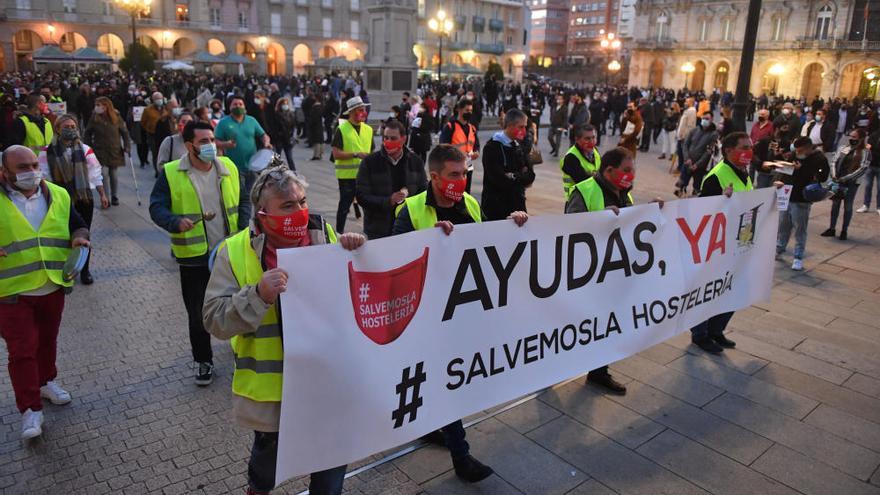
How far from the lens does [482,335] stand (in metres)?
3.17

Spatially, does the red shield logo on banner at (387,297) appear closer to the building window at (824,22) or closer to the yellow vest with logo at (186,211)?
the yellow vest with logo at (186,211)

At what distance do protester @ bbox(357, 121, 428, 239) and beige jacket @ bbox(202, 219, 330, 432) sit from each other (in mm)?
2739

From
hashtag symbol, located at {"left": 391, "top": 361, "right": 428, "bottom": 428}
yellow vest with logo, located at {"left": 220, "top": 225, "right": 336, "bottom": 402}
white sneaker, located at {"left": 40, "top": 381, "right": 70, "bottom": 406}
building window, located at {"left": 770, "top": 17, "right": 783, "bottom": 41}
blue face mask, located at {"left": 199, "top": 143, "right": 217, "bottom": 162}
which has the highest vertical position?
building window, located at {"left": 770, "top": 17, "right": 783, "bottom": 41}

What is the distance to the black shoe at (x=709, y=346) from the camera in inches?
204

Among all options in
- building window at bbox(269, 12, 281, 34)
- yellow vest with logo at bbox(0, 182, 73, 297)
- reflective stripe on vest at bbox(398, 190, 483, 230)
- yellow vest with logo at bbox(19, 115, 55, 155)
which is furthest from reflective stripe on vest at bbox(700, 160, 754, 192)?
building window at bbox(269, 12, 281, 34)

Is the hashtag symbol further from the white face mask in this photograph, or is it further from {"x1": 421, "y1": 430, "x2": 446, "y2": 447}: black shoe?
the white face mask

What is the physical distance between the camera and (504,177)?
566 centimetres

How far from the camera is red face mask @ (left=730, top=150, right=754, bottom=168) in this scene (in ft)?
16.3

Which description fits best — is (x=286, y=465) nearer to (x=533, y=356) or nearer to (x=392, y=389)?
(x=392, y=389)

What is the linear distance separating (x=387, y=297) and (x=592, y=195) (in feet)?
6.42

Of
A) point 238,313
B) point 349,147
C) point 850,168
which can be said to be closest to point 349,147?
point 349,147

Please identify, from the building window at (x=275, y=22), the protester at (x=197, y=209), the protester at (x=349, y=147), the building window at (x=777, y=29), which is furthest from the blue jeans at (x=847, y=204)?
the building window at (x=275, y=22)

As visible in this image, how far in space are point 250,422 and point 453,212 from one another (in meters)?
1.63

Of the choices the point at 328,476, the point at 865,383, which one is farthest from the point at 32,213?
the point at 865,383
